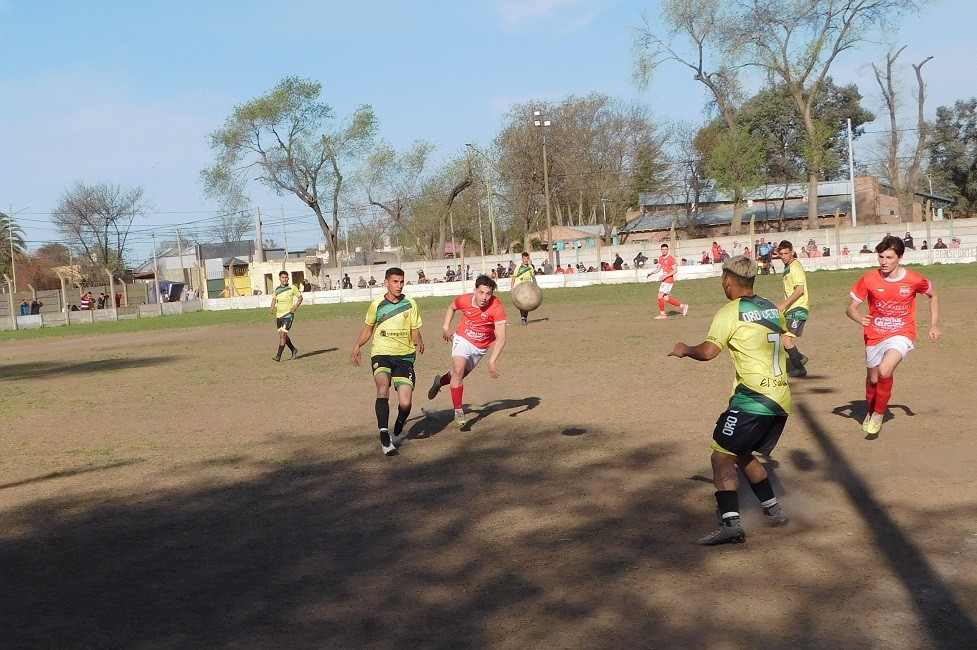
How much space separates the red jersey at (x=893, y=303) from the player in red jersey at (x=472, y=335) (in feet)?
12.4

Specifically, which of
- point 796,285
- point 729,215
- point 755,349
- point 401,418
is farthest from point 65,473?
point 729,215

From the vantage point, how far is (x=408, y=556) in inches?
245

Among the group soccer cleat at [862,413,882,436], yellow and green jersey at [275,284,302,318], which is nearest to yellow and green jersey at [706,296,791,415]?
soccer cleat at [862,413,882,436]

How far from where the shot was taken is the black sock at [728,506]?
597 centimetres

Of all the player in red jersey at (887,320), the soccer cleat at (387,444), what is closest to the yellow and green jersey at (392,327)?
the soccer cleat at (387,444)

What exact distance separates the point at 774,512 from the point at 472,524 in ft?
6.63

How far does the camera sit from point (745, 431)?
6078 mm

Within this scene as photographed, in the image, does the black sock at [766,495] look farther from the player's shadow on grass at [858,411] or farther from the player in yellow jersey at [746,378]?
the player's shadow on grass at [858,411]

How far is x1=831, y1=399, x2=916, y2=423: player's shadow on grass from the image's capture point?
32.3 feet

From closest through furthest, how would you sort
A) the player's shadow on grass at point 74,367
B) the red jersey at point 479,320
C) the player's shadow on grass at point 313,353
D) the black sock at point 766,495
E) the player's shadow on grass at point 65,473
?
the black sock at point 766,495 < the player's shadow on grass at point 65,473 < the red jersey at point 479,320 < the player's shadow on grass at point 313,353 < the player's shadow on grass at point 74,367

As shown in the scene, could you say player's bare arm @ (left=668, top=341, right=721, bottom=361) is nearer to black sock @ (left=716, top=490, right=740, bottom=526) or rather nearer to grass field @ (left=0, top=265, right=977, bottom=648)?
black sock @ (left=716, top=490, right=740, bottom=526)

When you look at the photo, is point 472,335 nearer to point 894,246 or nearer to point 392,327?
point 392,327

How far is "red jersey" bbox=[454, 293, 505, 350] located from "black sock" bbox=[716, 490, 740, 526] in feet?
17.0

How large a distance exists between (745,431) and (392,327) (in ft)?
15.4
